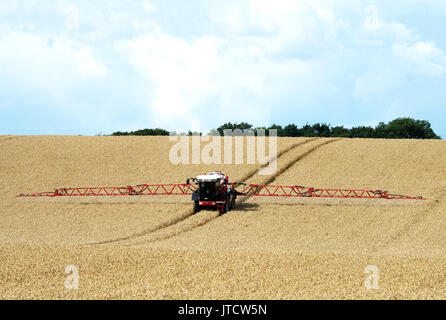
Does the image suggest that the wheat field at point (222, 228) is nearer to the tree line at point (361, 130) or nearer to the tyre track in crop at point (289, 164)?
the tyre track in crop at point (289, 164)

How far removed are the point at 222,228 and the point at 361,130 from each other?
71.1 meters

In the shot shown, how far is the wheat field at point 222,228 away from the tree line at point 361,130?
3542 cm

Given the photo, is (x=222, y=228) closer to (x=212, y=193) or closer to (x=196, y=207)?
(x=212, y=193)

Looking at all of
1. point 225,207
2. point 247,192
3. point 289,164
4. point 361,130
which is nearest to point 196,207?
point 225,207

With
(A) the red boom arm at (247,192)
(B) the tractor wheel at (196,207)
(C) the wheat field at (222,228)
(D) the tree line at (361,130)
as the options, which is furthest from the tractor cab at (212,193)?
(D) the tree line at (361,130)

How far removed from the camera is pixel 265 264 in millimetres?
20641

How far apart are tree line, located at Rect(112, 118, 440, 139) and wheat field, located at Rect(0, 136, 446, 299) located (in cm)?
3542

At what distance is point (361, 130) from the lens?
9838cm

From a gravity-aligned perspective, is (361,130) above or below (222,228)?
above

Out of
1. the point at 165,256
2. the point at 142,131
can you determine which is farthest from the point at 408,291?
the point at 142,131

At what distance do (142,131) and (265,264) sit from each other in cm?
8975

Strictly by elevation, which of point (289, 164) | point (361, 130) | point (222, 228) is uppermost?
point (361, 130)

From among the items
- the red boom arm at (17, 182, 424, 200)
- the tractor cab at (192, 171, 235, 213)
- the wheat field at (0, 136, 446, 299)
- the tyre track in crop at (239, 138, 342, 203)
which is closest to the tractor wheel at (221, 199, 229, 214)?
the tractor cab at (192, 171, 235, 213)

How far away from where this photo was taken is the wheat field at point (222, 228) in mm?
18609
